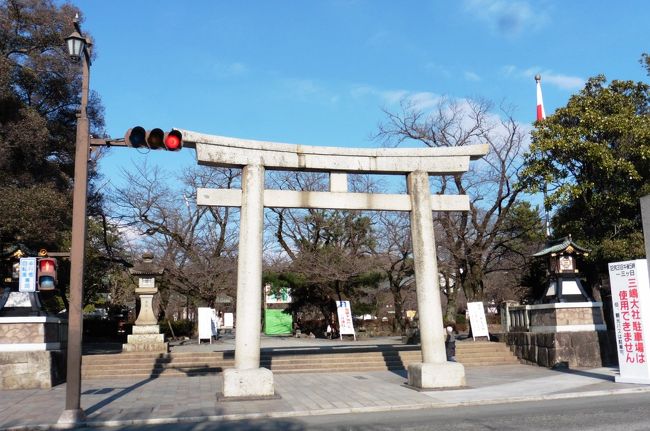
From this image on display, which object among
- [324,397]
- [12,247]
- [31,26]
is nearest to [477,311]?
[324,397]

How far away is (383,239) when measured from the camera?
1319 inches

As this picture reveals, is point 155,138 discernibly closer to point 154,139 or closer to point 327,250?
point 154,139

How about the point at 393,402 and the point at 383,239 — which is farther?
the point at 383,239

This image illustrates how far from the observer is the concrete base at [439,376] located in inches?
540

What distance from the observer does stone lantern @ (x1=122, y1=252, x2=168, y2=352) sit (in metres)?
22.7

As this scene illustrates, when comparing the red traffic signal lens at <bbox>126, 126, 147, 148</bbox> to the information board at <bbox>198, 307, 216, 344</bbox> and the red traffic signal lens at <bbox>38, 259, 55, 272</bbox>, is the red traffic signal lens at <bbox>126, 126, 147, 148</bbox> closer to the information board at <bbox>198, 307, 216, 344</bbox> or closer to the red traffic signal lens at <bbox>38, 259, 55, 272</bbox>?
the red traffic signal lens at <bbox>38, 259, 55, 272</bbox>

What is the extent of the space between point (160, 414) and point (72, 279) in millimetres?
3109

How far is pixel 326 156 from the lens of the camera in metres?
14.3

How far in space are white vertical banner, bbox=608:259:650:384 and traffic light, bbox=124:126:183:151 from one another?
11.1 meters

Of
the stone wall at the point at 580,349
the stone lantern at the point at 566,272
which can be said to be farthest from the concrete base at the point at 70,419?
the stone lantern at the point at 566,272

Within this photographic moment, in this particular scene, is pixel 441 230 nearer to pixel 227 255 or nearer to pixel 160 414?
pixel 227 255

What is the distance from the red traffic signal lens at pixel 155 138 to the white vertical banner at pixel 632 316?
11336 mm

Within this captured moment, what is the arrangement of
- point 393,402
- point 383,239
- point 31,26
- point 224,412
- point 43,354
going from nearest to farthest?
point 224,412 → point 393,402 → point 43,354 → point 31,26 → point 383,239

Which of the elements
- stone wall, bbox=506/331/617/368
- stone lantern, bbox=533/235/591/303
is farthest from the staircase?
stone lantern, bbox=533/235/591/303
